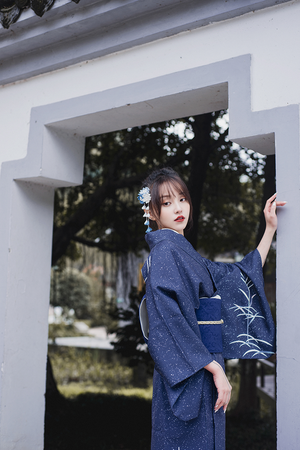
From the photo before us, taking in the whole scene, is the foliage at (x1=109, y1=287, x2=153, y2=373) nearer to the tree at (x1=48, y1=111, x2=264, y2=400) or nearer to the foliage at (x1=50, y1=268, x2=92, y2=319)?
the tree at (x1=48, y1=111, x2=264, y2=400)

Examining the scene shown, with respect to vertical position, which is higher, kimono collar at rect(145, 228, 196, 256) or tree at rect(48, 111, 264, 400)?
tree at rect(48, 111, 264, 400)

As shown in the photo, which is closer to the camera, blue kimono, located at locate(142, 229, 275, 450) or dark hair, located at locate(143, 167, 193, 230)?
blue kimono, located at locate(142, 229, 275, 450)

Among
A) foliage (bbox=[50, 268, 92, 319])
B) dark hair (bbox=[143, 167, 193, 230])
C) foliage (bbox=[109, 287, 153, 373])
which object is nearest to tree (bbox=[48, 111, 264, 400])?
foliage (bbox=[109, 287, 153, 373])

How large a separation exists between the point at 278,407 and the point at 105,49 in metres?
1.80

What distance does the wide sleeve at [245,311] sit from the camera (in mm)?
1775

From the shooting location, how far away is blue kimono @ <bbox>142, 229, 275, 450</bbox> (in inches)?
62.3

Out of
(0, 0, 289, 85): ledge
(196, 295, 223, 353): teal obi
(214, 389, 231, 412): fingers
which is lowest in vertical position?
(214, 389, 231, 412): fingers

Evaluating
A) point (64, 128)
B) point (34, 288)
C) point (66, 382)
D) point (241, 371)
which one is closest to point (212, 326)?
point (34, 288)

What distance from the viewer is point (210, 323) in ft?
5.63

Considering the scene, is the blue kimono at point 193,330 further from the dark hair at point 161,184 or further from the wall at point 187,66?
the wall at point 187,66

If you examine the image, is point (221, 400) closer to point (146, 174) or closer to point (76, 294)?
point (146, 174)

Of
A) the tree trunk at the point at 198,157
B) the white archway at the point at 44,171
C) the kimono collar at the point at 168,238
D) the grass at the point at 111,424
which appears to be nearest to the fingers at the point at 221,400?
the kimono collar at the point at 168,238

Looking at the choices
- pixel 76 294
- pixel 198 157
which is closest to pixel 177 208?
pixel 198 157

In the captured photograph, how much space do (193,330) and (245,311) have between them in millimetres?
301
